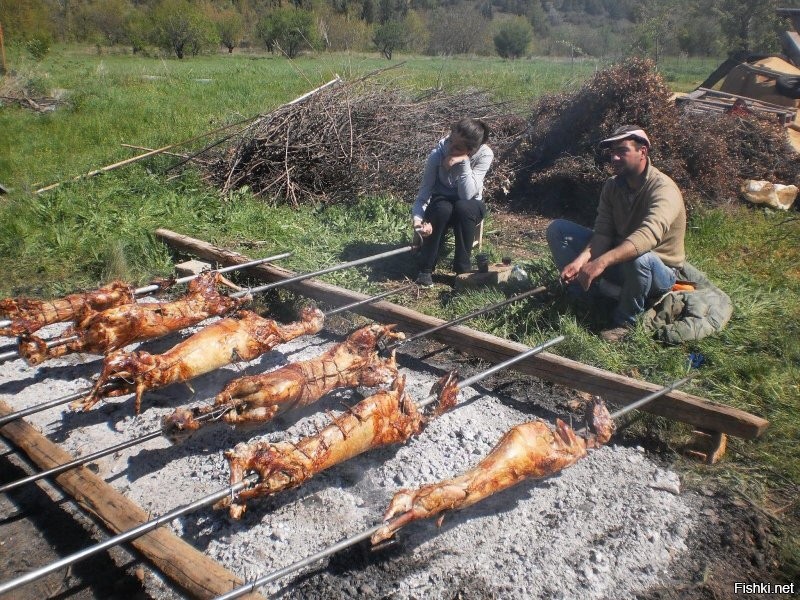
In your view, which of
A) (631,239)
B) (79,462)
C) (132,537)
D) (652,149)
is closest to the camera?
(132,537)

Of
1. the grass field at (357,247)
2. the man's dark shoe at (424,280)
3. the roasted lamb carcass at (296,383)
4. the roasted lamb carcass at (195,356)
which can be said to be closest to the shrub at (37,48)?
the grass field at (357,247)

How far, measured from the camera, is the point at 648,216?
4.82 m

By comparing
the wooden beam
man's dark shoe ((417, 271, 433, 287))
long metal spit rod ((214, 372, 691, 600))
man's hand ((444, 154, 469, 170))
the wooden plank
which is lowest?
man's dark shoe ((417, 271, 433, 287))

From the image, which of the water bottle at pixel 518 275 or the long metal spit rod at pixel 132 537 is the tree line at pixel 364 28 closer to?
the water bottle at pixel 518 275

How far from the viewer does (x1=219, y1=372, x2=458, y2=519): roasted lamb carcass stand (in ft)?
A: 9.62

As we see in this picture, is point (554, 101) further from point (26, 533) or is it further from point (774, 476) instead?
point (26, 533)

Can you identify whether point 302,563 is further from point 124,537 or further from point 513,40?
point 513,40

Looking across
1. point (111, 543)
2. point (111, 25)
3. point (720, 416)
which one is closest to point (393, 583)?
point (111, 543)

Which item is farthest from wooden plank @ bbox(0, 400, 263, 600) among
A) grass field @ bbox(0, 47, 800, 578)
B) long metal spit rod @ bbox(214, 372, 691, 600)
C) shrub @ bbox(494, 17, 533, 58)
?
shrub @ bbox(494, 17, 533, 58)

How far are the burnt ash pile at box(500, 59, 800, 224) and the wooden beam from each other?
445cm

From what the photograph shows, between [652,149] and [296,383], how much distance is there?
649cm

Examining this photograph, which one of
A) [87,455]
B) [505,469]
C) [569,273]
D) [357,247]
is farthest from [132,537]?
[357,247]

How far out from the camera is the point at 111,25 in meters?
48.6

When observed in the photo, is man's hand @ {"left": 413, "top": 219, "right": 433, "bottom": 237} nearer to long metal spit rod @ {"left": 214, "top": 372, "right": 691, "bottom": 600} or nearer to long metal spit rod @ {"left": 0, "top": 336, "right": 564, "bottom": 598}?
long metal spit rod @ {"left": 0, "top": 336, "right": 564, "bottom": 598}
